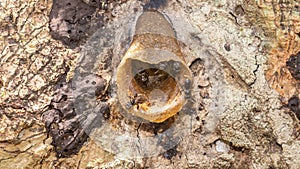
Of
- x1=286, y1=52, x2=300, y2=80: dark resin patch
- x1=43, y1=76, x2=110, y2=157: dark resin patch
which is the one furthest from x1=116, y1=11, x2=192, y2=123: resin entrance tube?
x1=286, y1=52, x2=300, y2=80: dark resin patch

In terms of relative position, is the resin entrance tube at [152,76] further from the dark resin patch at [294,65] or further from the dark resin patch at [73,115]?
the dark resin patch at [294,65]

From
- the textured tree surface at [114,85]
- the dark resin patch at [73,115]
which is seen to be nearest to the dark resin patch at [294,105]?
the textured tree surface at [114,85]

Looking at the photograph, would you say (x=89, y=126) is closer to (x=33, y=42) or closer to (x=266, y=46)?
(x=33, y=42)

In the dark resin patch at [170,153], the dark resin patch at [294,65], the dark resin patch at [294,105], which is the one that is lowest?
the dark resin patch at [170,153]

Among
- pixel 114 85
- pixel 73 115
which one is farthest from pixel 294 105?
pixel 73 115

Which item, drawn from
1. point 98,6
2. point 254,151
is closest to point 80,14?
point 98,6

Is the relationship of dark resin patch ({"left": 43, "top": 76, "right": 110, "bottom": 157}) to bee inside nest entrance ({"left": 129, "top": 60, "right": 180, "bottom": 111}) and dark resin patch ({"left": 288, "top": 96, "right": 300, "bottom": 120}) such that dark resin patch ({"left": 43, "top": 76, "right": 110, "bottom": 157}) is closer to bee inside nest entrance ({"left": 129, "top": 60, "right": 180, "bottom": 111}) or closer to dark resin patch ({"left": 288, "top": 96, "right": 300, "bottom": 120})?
bee inside nest entrance ({"left": 129, "top": 60, "right": 180, "bottom": 111})
